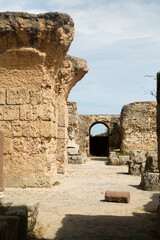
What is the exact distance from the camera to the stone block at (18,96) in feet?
24.4

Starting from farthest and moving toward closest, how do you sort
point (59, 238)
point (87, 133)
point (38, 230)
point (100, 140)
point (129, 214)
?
1. point (100, 140)
2. point (87, 133)
3. point (129, 214)
4. point (38, 230)
5. point (59, 238)

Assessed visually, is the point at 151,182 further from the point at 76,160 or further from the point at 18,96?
the point at 76,160

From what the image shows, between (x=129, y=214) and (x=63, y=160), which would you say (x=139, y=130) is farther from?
(x=129, y=214)

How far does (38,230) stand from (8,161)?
369cm

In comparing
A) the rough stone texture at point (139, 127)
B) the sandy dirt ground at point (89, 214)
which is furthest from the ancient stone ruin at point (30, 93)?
the rough stone texture at point (139, 127)

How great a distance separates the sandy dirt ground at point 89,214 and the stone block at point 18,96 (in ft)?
7.28

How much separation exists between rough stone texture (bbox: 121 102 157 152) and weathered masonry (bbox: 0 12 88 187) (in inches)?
558

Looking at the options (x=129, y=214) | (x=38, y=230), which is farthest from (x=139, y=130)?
(x=38, y=230)

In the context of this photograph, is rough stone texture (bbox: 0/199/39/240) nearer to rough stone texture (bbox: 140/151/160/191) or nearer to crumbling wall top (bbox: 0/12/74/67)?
rough stone texture (bbox: 140/151/160/191)

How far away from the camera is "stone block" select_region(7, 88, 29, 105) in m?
7.44

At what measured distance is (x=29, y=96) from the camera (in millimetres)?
7453

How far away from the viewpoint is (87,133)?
25.2m

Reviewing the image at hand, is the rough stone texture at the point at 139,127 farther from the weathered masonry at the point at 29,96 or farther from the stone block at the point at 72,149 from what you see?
the weathered masonry at the point at 29,96

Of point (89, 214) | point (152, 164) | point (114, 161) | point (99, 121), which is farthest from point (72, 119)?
point (89, 214)
